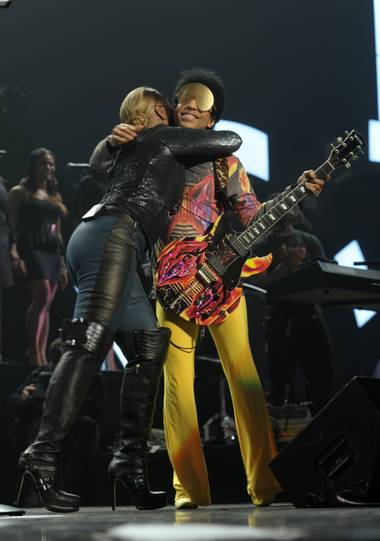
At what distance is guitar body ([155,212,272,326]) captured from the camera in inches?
134

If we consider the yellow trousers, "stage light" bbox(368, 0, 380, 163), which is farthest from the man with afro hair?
"stage light" bbox(368, 0, 380, 163)

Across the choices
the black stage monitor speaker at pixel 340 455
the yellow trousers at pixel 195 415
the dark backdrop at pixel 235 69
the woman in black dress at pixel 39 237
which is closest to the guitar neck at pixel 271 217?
the yellow trousers at pixel 195 415

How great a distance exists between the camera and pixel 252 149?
257 inches

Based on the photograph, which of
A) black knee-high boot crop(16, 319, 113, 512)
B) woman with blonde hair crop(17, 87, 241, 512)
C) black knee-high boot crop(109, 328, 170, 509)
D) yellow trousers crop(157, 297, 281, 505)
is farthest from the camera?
yellow trousers crop(157, 297, 281, 505)

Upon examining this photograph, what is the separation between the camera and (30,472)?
2.52 meters

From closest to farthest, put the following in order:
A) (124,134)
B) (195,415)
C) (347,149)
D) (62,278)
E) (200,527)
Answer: (200,527)
(124,134)
(195,415)
(347,149)
(62,278)

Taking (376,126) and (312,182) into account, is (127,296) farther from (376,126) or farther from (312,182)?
(376,126)

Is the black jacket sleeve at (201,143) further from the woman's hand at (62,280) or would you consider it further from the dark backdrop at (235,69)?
the woman's hand at (62,280)

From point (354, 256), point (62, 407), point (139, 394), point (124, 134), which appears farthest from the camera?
point (354, 256)

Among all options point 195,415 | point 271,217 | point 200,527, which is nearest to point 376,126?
point 271,217

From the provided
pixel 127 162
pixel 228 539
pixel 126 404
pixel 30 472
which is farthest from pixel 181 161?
pixel 228 539

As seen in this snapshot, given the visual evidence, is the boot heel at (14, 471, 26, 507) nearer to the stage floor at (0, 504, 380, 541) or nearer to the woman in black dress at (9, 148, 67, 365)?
the stage floor at (0, 504, 380, 541)

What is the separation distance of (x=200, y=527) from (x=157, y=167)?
130 centimetres

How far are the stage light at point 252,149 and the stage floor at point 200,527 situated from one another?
4.21m
